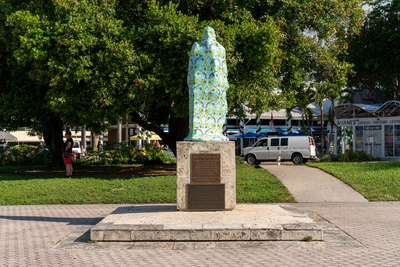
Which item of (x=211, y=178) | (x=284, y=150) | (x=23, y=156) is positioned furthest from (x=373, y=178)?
(x=23, y=156)

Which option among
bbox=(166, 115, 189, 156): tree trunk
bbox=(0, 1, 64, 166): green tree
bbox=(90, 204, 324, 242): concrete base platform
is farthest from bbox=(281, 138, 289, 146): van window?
bbox=(90, 204, 324, 242): concrete base platform

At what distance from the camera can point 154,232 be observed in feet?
21.7

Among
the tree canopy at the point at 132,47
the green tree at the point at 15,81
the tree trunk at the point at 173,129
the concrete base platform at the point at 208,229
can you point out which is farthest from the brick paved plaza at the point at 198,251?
the tree trunk at the point at 173,129

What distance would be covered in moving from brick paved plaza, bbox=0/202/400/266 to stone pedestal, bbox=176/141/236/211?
5.35 ft

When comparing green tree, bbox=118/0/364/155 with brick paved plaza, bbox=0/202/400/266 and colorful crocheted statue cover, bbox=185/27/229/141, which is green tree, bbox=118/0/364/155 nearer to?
colorful crocheted statue cover, bbox=185/27/229/141

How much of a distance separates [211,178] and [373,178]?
7.71 metres

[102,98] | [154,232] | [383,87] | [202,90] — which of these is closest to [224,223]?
[154,232]

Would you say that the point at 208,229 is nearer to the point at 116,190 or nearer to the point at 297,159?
the point at 116,190

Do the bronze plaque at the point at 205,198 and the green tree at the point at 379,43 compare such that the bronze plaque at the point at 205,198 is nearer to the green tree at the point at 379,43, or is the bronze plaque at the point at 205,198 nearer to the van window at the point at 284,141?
the van window at the point at 284,141

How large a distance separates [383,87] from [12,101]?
30782mm

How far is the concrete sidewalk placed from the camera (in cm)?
1138

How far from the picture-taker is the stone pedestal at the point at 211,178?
7.96 metres

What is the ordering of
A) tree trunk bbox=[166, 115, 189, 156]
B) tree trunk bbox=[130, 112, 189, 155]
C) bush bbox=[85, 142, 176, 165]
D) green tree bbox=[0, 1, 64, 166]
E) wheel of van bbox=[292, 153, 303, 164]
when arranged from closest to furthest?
green tree bbox=[0, 1, 64, 166] < tree trunk bbox=[130, 112, 189, 155] < tree trunk bbox=[166, 115, 189, 156] < bush bbox=[85, 142, 176, 165] < wheel of van bbox=[292, 153, 303, 164]

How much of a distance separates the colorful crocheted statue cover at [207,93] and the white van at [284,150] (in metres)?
17.3
